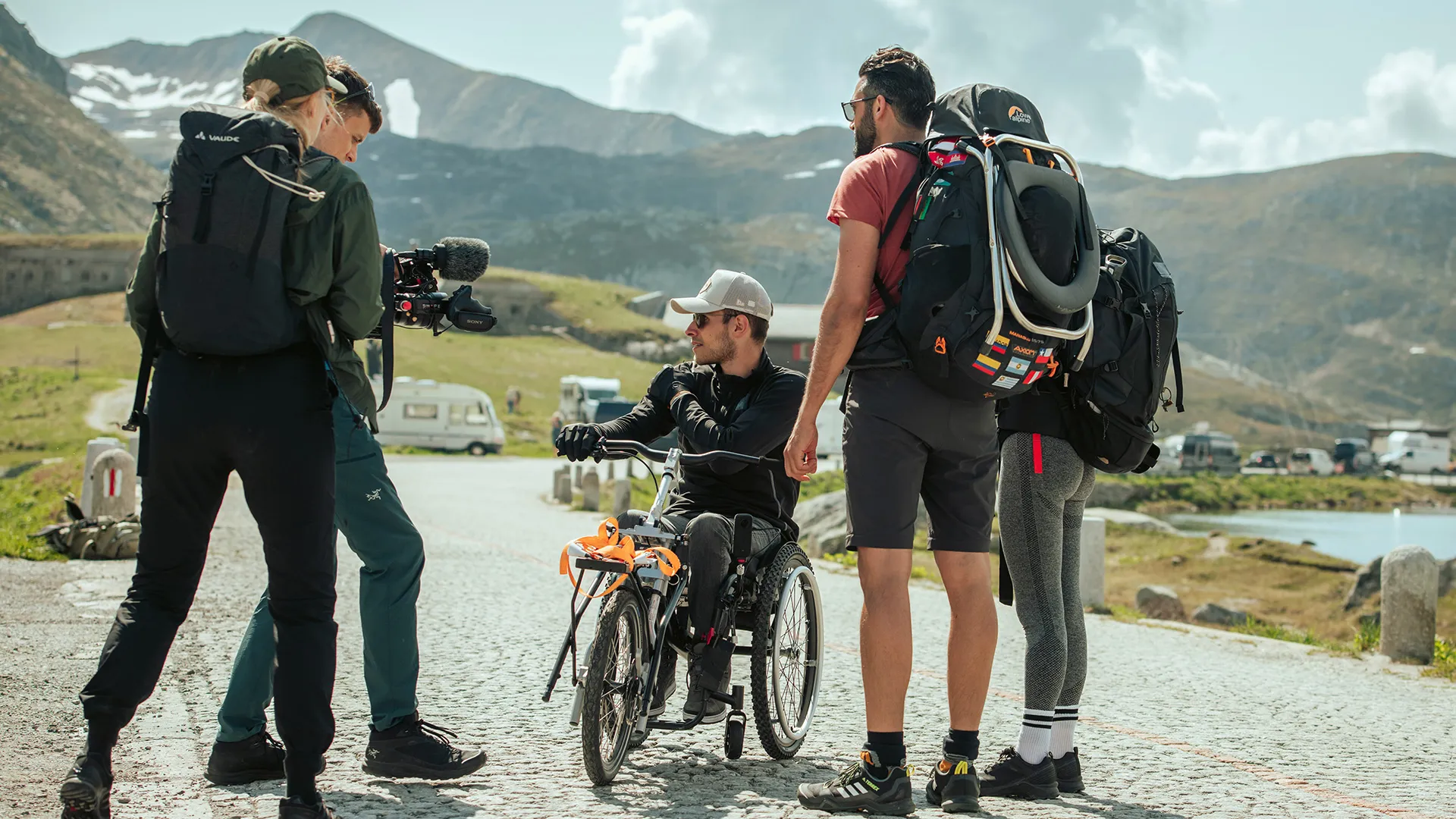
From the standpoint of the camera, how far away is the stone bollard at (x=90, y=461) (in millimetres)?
12953

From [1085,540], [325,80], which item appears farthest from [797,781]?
[1085,540]

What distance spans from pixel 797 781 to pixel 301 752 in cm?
170

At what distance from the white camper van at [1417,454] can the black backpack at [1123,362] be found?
272 ft

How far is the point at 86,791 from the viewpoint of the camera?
138 inches

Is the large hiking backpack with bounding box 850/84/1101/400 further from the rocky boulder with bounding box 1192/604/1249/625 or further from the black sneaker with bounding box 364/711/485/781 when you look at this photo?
the rocky boulder with bounding box 1192/604/1249/625

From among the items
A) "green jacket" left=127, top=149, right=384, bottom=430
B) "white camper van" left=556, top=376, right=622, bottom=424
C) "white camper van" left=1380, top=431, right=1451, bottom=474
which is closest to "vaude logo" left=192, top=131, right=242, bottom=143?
"green jacket" left=127, top=149, right=384, bottom=430

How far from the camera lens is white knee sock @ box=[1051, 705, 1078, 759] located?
4.61 m

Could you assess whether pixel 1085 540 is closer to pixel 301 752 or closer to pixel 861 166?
pixel 861 166

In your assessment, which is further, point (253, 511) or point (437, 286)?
point (437, 286)

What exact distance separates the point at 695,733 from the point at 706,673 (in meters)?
0.80

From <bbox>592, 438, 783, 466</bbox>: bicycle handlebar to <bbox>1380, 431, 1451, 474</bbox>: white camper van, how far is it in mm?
83182

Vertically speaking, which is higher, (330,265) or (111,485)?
(330,265)

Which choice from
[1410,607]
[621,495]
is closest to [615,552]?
[1410,607]

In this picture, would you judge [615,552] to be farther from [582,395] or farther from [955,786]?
[582,395]
